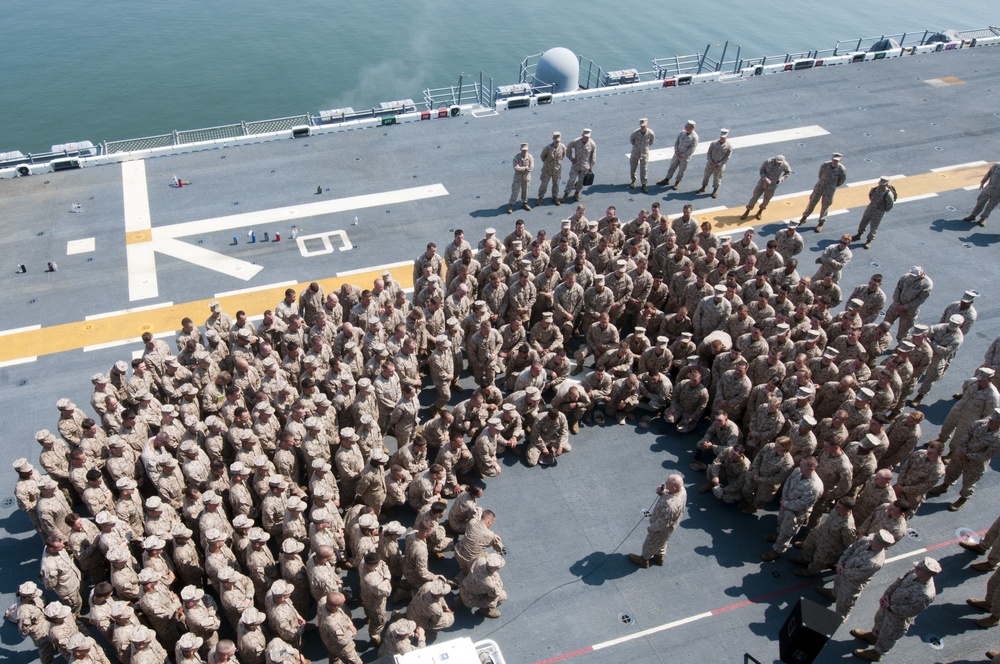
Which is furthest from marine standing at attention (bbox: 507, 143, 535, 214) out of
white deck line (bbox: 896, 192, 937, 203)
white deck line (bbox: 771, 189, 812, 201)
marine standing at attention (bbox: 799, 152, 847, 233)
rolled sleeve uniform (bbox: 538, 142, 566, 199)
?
white deck line (bbox: 896, 192, 937, 203)

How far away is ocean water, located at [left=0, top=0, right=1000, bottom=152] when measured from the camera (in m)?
36.9

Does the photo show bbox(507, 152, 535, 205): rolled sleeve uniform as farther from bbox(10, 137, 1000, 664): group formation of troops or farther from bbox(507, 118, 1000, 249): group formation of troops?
bbox(10, 137, 1000, 664): group formation of troops

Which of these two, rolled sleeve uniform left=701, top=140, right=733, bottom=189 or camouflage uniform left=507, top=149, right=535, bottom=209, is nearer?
camouflage uniform left=507, top=149, right=535, bottom=209

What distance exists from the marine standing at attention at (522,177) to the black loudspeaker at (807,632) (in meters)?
12.6

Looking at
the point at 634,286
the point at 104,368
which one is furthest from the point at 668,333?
the point at 104,368

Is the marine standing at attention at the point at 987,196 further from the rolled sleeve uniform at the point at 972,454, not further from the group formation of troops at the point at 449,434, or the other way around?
the rolled sleeve uniform at the point at 972,454

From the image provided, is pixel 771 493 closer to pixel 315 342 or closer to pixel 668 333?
pixel 668 333

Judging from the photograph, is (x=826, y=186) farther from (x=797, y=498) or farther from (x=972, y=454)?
(x=797, y=498)

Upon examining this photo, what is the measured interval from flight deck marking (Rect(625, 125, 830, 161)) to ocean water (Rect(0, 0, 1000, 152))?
67.4 ft

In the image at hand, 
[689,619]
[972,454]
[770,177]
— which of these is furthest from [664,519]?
[770,177]

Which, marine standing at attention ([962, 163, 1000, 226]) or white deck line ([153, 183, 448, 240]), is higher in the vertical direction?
marine standing at attention ([962, 163, 1000, 226])

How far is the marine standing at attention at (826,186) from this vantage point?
1778 cm

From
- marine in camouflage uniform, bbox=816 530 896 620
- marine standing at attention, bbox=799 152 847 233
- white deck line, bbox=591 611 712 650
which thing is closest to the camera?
marine in camouflage uniform, bbox=816 530 896 620

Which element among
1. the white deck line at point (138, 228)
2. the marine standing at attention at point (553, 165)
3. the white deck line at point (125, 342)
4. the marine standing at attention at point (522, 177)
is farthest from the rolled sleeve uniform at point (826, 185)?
the white deck line at point (138, 228)
